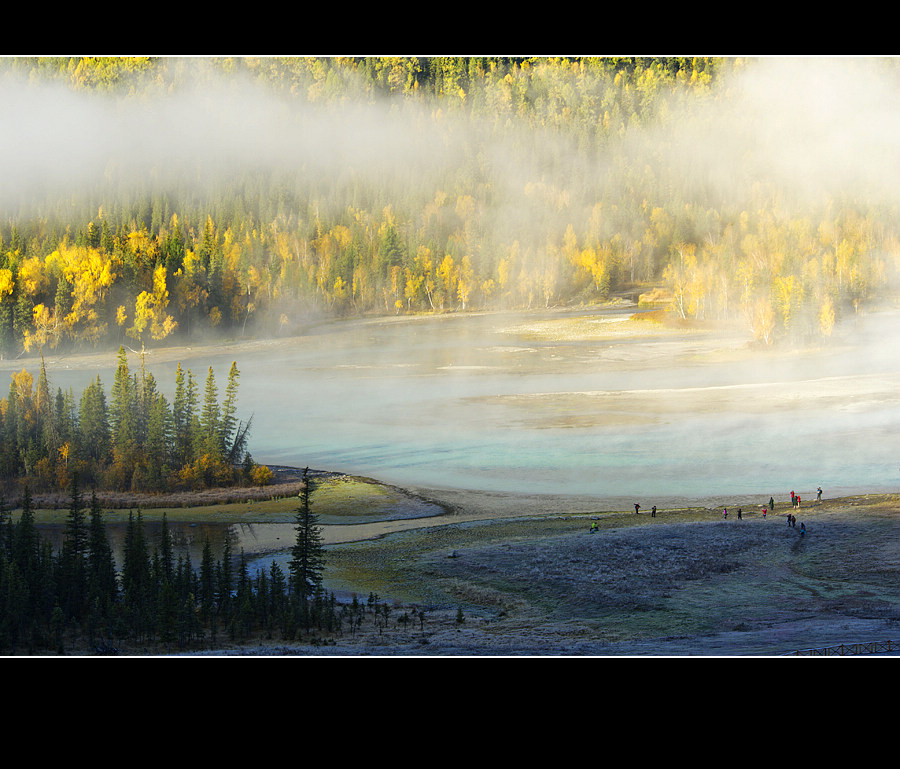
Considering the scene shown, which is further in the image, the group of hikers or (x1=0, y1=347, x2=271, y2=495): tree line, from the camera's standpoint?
the group of hikers

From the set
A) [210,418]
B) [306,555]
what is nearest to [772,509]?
[306,555]

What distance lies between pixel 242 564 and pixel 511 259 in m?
3.53

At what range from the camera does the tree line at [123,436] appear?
27.3 feet

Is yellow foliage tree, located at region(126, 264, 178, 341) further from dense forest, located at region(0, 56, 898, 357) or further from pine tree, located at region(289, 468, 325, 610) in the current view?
pine tree, located at region(289, 468, 325, 610)

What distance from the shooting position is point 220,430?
8.48m

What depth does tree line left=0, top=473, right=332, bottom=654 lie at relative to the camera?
776 centimetres

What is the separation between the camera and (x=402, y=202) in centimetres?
884

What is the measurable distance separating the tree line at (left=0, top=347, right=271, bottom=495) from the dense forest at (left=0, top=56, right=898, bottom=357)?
0.43 m

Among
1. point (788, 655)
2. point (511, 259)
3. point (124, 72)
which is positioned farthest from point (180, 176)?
point (788, 655)

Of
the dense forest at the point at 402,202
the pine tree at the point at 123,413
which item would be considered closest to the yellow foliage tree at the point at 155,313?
the dense forest at the point at 402,202

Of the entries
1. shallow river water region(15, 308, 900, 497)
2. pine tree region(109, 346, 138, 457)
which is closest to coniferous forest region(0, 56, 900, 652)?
pine tree region(109, 346, 138, 457)

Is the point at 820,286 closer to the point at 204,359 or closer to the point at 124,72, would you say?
the point at 204,359

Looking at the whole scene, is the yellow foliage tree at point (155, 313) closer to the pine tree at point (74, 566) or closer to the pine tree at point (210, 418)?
the pine tree at point (210, 418)

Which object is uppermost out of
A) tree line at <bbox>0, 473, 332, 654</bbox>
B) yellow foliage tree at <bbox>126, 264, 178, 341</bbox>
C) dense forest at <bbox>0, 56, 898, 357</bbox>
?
dense forest at <bbox>0, 56, 898, 357</bbox>
